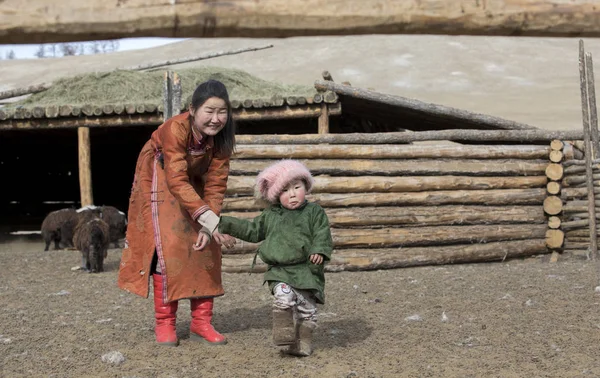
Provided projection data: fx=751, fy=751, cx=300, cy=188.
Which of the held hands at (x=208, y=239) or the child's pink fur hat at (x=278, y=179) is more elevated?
the child's pink fur hat at (x=278, y=179)

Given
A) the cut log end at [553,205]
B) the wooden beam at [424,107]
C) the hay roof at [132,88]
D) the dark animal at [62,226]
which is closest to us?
the cut log end at [553,205]

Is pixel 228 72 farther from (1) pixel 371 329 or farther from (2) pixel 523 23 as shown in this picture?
(2) pixel 523 23

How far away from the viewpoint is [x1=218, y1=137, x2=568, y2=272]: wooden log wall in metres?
8.82

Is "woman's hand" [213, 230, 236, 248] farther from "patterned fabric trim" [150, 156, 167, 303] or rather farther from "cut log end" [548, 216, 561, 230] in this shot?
"cut log end" [548, 216, 561, 230]

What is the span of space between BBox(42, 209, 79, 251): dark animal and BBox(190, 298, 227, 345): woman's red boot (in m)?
7.10

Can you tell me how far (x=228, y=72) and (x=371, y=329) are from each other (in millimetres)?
8404

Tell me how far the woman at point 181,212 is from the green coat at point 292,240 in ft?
0.76

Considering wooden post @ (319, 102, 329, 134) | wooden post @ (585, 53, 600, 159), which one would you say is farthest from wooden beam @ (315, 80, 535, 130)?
wooden post @ (585, 53, 600, 159)

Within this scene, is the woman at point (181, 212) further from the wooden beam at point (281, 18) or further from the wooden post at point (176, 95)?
the wooden post at point (176, 95)

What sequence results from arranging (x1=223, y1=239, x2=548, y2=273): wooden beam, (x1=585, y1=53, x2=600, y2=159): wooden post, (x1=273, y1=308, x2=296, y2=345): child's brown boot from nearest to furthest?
(x1=273, y1=308, x2=296, y2=345): child's brown boot < (x1=223, y1=239, x2=548, y2=273): wooden beam < (x1=585, y1=53, x2=600, y2=159): wooden post

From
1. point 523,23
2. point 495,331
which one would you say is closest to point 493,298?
point 495,331

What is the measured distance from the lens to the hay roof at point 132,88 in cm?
1220

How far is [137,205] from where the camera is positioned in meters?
4.96

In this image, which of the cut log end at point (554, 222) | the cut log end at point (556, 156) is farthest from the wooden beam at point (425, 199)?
the cut log end at point (556, 156)
